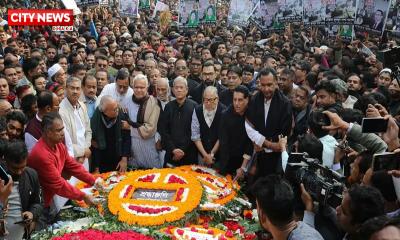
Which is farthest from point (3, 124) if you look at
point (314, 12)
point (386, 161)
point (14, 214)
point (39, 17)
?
point (314, 12)

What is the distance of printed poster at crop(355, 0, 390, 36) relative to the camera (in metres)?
9.98

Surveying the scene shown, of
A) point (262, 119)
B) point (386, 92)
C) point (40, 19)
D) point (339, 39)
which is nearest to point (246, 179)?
point (262, 119)

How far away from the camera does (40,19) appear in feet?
42.7

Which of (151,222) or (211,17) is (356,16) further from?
(151,222)

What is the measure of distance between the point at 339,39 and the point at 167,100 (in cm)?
603

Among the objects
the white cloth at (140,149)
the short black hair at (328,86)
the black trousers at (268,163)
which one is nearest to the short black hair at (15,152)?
the white cloth at (140,149)

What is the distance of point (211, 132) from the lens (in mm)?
7426

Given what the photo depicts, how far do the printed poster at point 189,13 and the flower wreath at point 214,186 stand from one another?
27.0 ft

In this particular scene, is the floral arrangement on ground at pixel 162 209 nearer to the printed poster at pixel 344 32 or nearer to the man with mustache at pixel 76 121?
the man with mustache at pixel 76 121

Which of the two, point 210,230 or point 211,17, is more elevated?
point 211,17

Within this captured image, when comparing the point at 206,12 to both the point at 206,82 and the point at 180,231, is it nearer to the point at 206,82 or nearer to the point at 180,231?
the point at 206,82

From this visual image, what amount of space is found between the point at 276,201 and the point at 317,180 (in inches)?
29.6

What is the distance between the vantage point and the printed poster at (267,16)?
43.8 feet

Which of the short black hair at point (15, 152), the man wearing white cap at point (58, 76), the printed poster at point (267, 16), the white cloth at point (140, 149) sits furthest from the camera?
the printed poster at point (267, 16)
